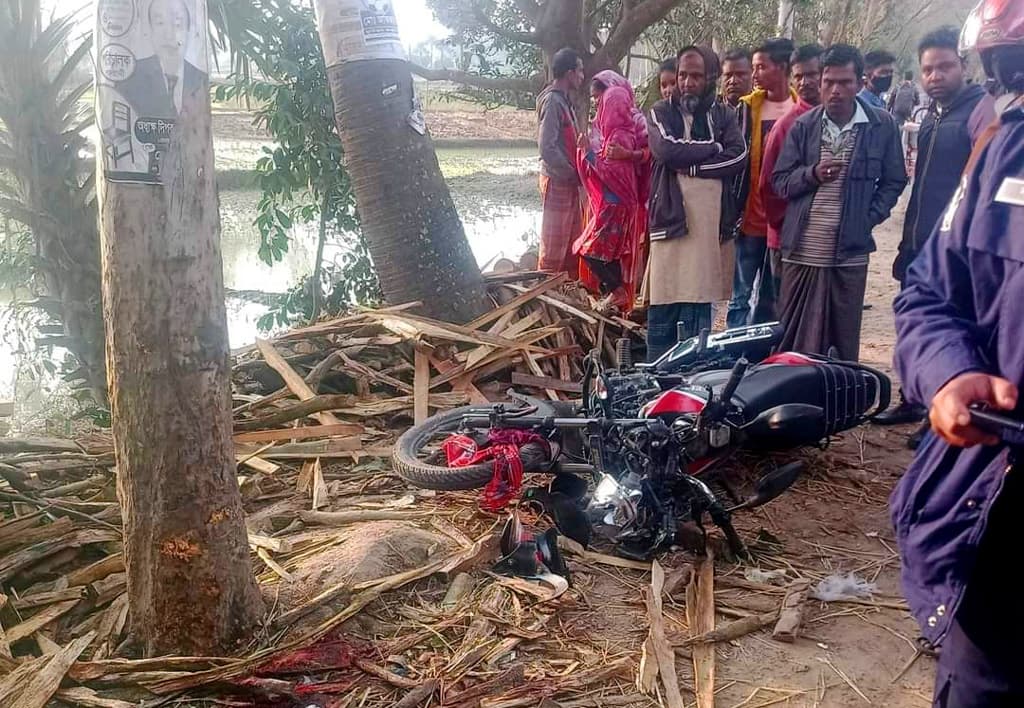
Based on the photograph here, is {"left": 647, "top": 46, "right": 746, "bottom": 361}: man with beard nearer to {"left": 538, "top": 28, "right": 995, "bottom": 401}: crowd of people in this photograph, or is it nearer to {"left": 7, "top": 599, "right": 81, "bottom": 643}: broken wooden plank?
{"left": 538, "top": 28, "right": 995, "bottom": 401}: crowd of people

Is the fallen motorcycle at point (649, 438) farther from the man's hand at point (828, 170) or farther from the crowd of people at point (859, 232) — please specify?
the man's hand at point (828, 170)

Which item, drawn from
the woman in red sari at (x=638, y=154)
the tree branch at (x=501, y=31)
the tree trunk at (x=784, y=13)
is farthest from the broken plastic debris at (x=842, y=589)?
the tree trunk at (x=784, y=13)

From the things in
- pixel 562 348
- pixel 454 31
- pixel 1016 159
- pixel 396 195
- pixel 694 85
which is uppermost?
pixel 454 31

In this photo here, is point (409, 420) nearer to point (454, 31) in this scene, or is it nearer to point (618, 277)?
point (618, 277)

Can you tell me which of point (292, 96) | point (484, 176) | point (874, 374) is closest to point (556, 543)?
point (874, 374)

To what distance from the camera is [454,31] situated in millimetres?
14781

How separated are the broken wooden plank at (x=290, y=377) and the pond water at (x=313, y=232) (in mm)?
1895

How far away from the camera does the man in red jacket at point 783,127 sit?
5.44 m

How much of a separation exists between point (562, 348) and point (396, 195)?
5.09 ft

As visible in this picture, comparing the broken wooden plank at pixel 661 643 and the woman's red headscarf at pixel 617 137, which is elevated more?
the woman's red headscarf at pixel 617 137

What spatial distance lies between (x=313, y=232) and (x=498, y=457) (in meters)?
6.37

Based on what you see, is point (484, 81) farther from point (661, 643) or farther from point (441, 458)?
point (661, 643)

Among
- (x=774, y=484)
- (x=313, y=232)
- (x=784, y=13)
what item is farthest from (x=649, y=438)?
(x=784, y=13)

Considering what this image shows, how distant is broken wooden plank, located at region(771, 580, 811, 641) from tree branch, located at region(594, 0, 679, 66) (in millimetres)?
9057
